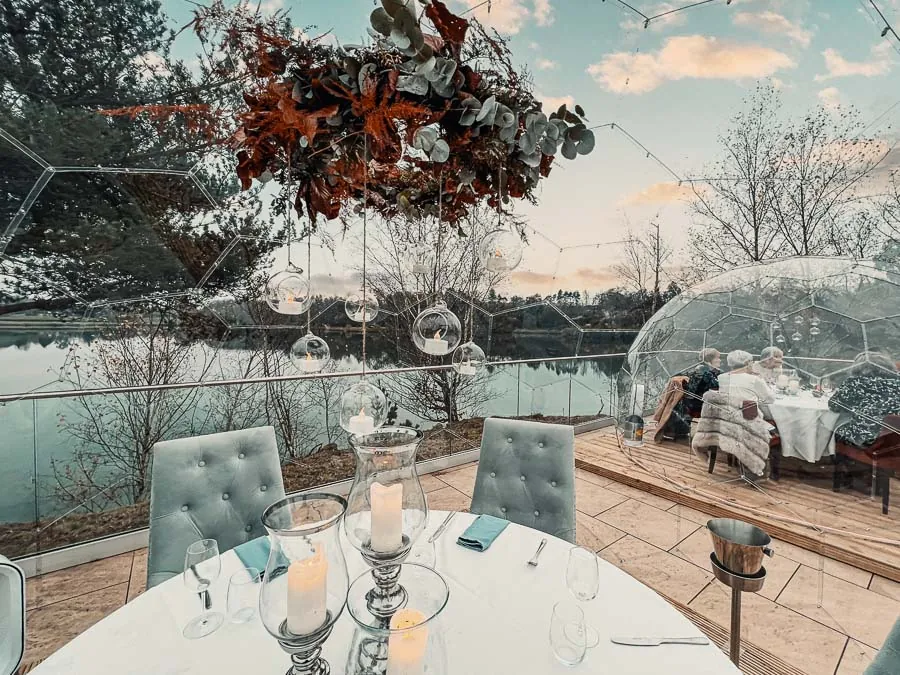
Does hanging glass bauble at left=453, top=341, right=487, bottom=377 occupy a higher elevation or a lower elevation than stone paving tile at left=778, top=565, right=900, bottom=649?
higher

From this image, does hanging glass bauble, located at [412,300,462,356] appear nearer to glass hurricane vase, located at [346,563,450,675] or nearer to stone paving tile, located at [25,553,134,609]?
glass hurricane vase, located at [346,563,450,675]

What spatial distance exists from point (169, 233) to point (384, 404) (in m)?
2.32

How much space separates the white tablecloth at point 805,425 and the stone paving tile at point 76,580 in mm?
3089

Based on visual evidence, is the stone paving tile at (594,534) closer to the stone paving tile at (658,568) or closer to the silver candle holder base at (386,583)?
the stone paving tile at (658,568)

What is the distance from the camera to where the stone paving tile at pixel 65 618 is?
59.9 inches

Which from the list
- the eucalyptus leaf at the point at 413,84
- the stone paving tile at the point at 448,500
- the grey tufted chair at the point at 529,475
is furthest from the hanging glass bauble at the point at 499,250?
the stone paving tile at the point at 448,500

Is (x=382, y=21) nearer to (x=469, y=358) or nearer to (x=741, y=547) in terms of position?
(x=469, y=358)

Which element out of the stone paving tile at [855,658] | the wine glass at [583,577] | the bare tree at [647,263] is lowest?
the stone paving tile at [855,658]

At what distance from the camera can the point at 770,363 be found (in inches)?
59.6

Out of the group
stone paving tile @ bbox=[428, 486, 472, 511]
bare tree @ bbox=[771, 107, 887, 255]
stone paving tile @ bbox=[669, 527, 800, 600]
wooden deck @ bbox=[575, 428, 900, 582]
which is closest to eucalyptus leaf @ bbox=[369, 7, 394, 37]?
wooden deck @ bbox=[575, 428, 900, 582]

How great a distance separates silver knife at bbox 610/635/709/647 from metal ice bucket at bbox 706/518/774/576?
447 millimetres

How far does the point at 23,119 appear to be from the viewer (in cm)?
200

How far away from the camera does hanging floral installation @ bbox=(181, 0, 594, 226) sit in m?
0.83

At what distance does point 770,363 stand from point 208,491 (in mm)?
2175
